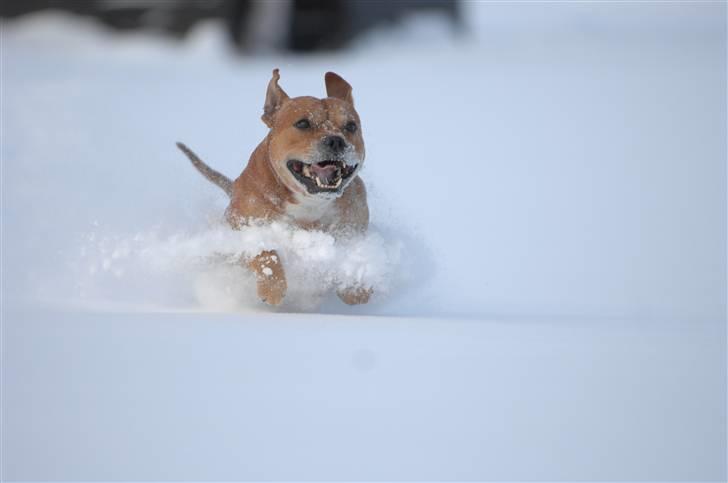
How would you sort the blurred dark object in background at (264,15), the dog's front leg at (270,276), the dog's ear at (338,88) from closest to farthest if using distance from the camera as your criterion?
1. the dog's front leg at (270,276)
2. the dog's ear at (338,88)
3. the blurred dark object in background at (264,15)

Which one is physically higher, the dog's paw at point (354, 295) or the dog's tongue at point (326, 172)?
the dog's tongue at point (326, 172)

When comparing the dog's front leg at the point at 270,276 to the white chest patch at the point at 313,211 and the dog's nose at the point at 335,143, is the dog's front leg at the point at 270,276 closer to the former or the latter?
the white chest patch at the point at 313,211

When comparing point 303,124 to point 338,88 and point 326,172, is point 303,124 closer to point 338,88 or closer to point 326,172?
point 326,172

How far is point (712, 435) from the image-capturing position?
2719 millimetres

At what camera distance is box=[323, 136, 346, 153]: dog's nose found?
3.79 meters

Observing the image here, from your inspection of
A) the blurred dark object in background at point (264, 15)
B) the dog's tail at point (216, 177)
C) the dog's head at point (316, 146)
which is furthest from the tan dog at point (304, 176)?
the blurred dark object in background at point (264, 15)

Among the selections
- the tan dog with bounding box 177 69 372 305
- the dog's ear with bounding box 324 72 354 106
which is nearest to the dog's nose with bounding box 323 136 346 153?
the tan dog with bounding box 177 69 372 305

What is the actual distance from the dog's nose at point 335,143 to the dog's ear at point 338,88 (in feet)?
1.24

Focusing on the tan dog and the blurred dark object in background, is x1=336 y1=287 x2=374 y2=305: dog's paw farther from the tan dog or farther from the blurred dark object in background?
the blurred dark object in background

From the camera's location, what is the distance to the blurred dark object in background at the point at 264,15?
581 inches

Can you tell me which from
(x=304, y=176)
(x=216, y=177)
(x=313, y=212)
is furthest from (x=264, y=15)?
(x=304, y=176)

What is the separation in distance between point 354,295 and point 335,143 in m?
0.70

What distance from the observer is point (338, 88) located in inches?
163

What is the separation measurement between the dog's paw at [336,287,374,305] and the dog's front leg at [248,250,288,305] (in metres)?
0.29
